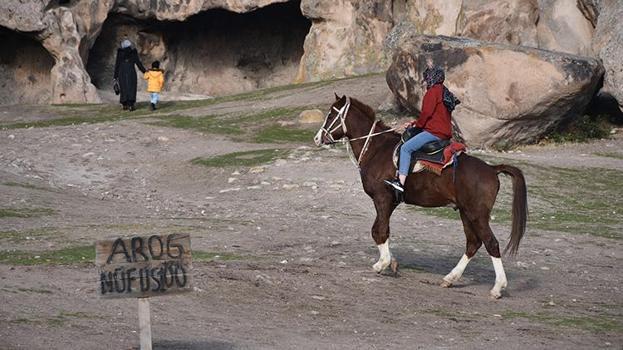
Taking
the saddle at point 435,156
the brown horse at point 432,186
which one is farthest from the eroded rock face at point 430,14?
the saddle at point 435,156

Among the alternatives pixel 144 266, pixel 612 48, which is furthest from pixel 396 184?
pixel 612 48

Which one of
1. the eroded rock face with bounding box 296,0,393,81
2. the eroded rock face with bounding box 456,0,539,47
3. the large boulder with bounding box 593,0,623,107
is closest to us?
the large boulder with bounding box 593,0,623,107

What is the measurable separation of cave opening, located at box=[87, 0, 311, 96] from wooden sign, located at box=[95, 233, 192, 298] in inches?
1386

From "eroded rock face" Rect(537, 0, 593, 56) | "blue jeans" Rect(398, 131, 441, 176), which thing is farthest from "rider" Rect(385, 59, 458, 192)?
"eroded rock face" Rect(537, 0, 593, 56)

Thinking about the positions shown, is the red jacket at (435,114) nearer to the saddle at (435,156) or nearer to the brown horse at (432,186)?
the saddle at (435,156)

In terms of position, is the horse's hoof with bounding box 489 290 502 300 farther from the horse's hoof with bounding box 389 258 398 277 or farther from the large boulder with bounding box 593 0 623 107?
the large boulder with bounding box 593 0 623 107

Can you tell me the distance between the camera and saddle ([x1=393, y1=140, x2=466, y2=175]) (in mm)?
15078

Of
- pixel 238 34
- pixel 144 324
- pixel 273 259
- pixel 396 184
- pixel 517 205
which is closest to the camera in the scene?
pixel 144 324

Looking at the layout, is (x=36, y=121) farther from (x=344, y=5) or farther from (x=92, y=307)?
(x=92, y=307)

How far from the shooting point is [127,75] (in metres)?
36.4

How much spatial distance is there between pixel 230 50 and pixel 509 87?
20.6 metres

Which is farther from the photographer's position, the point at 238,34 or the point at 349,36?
the point at 238,34

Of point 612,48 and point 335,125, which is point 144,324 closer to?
point 335,125

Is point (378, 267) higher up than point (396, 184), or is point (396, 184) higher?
point (396, 184)
